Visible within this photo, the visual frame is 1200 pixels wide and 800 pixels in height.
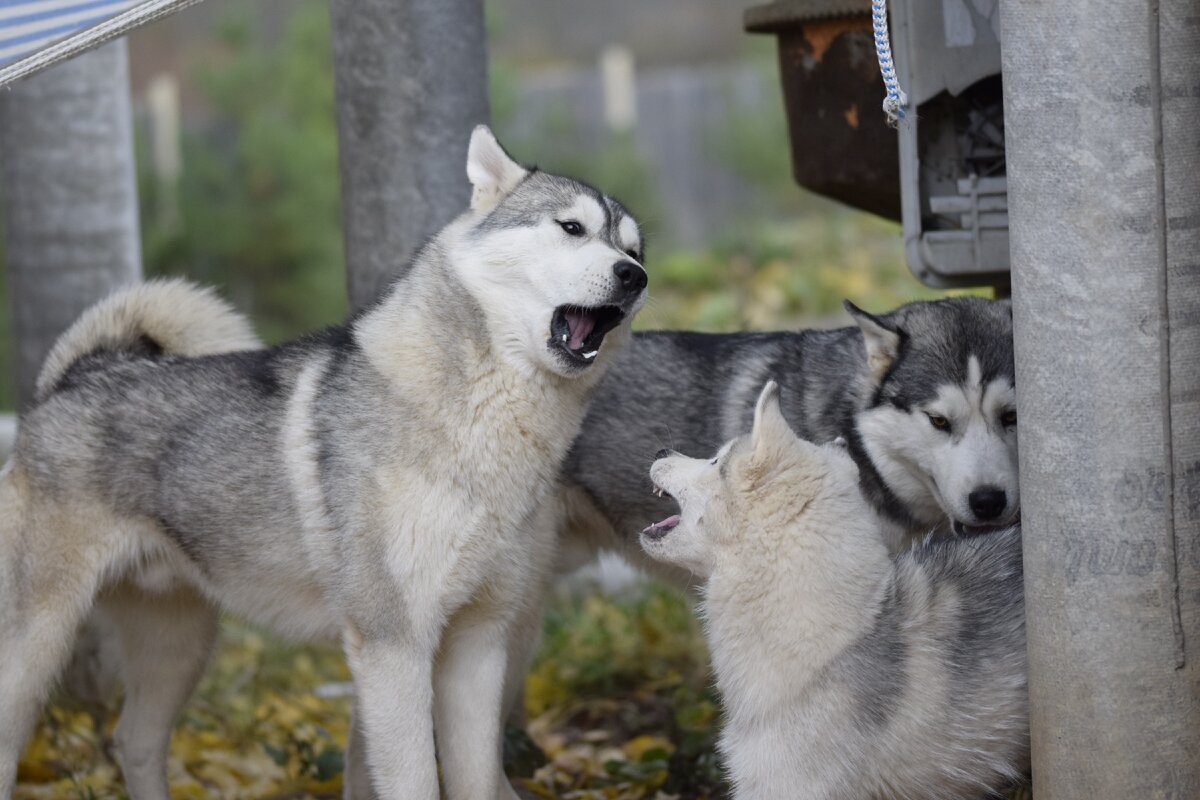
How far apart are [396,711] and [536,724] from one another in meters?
2.47

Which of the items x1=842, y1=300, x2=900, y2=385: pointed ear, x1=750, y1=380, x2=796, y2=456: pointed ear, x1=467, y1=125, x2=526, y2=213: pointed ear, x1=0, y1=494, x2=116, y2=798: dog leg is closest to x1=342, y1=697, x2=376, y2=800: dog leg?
x1=0, y1=494, x2=116, y2=798: dog leg

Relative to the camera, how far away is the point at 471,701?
4348 mm

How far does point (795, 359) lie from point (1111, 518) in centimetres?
183

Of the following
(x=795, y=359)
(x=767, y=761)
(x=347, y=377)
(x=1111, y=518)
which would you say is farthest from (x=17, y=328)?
(x=1111, y=518)

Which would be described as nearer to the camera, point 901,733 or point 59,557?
point 901,733

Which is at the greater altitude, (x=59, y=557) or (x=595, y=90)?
(x=595, y=90)

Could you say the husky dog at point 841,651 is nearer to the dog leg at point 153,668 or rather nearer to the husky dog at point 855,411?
the husky dog at point 855,411

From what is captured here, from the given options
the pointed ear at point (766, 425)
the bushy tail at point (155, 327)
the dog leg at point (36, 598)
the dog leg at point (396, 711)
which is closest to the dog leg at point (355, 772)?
the dog leg at point (396, 711)

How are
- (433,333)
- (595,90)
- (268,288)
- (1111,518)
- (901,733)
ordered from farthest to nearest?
1. (595,90)
2. (268,288)
3. (433,333)
4. (901,733)
5. (1111,518)

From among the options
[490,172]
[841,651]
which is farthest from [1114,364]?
[490,172]

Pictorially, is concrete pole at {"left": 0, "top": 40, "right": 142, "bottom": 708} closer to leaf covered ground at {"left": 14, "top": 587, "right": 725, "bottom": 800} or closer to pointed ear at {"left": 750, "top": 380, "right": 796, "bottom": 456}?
leaf covered ground at {"left": 14, "top": 587, "right": 725, "bottom": 800}

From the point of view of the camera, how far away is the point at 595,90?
1552cm

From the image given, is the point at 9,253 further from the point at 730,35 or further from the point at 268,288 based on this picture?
the point at 730,35

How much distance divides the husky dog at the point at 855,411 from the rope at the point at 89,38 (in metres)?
2.12
